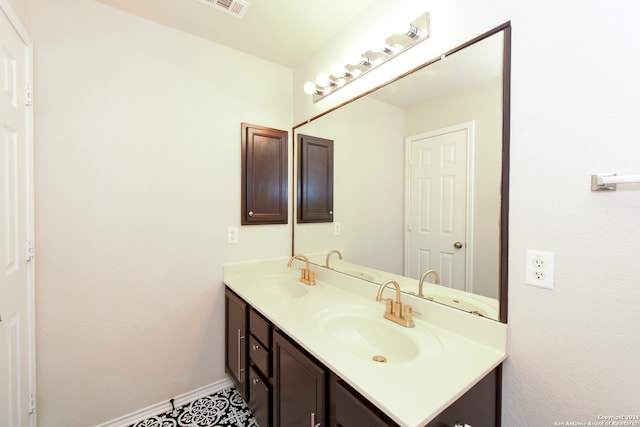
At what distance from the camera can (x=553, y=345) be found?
33.2 inches

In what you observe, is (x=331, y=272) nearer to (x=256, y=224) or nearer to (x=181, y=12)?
(x=256, y=224)

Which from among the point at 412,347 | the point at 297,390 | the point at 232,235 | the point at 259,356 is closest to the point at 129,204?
the point at 232,235

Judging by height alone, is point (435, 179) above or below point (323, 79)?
below

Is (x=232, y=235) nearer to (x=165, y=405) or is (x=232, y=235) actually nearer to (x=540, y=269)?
(x=165, y=405)

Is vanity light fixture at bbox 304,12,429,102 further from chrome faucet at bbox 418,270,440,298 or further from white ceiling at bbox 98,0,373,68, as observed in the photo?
chrome faucet at bbox 418,270,440,298

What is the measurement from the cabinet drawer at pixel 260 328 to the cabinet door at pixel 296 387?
75 millimetres

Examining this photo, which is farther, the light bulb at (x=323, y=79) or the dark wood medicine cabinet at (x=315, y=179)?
the dark wood medicine cabinet at (x=315, y=179)

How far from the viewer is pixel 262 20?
158 cm

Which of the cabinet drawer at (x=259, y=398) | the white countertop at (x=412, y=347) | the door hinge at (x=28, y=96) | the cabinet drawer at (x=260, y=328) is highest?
the door hinge at (x=28, y=96)

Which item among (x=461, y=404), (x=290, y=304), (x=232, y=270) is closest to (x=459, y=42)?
(x=461, y=404)

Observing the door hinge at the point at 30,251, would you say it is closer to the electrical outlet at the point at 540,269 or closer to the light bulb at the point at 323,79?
the light bulb at the point at 323,79

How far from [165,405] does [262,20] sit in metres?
2.47

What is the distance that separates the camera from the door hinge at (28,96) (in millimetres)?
1248

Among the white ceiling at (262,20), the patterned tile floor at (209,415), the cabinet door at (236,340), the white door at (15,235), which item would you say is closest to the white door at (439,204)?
the white ceiling at (262,20)
